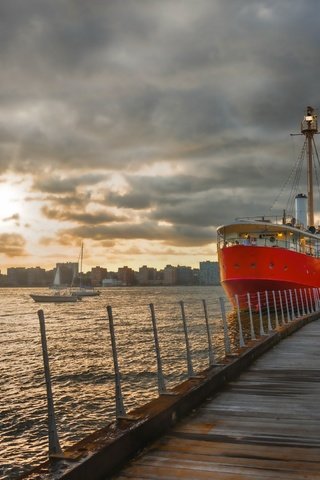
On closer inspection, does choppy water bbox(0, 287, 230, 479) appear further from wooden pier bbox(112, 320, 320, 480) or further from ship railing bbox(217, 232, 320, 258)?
ship railing bbox(217, 232, 320, 258)

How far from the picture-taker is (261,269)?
1483 inches

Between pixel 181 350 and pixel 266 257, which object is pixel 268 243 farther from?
pixel 181 350

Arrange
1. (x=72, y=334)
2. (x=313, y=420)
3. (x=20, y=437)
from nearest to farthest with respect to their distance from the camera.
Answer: (x=313, y=420) < (x=20, y=437) < (x=72, y=334)

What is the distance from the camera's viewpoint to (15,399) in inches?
707

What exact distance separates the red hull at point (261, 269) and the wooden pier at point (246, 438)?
28642 mm

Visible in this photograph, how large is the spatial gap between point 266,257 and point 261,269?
3.00 ft

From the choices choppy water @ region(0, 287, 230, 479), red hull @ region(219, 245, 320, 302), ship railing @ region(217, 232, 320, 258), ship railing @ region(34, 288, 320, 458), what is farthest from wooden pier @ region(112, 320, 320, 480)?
ship railing @ region(217, 232, 320, 258)

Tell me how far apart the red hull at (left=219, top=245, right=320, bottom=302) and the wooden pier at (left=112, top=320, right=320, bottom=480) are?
28.6 meters

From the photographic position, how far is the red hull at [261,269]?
123ft

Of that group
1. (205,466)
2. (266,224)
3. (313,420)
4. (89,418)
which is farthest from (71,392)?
(266,224)

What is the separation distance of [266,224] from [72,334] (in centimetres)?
1773

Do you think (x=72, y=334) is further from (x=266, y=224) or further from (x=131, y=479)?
(x=131, y=479)

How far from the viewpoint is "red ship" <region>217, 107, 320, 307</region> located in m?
37.7

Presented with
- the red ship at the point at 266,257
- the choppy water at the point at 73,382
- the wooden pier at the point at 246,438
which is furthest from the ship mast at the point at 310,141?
the wooden pier at the point at 246,438
